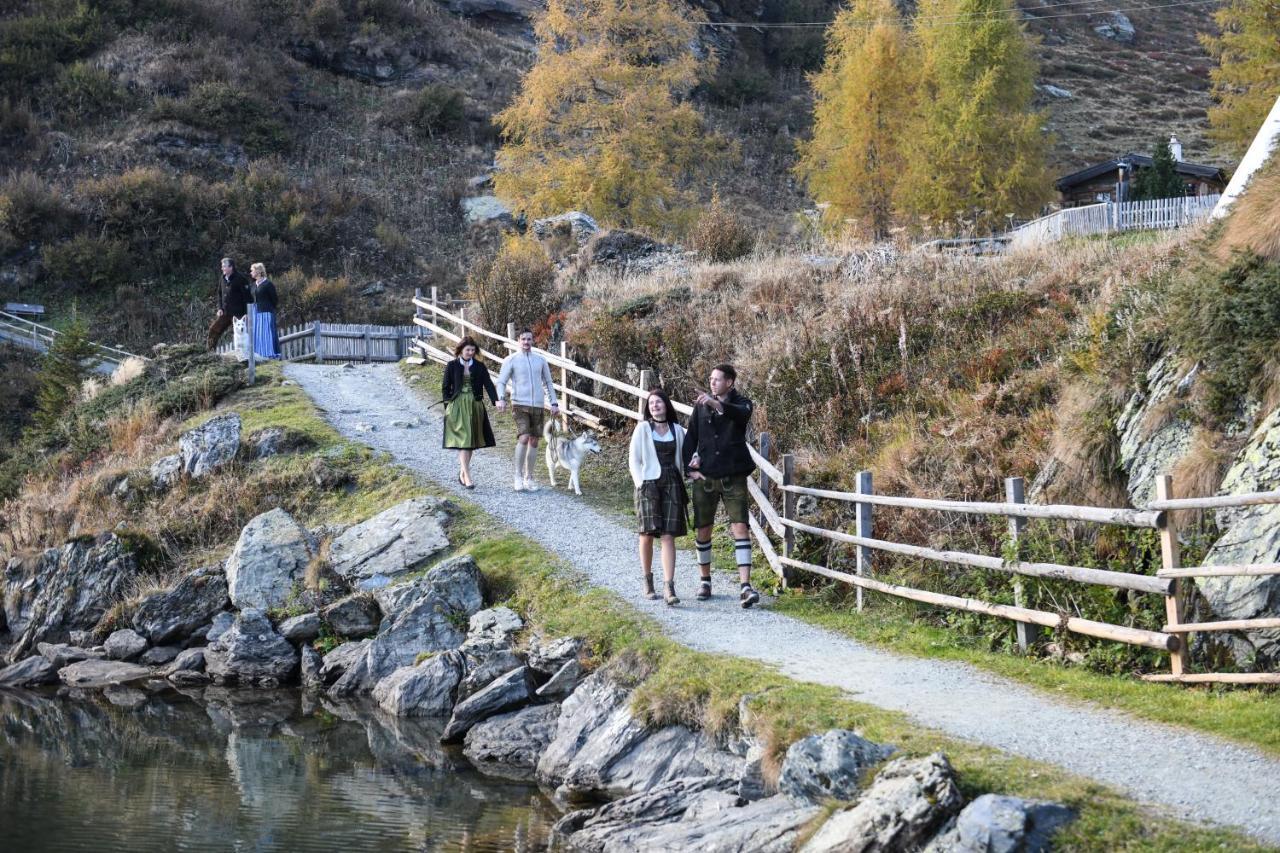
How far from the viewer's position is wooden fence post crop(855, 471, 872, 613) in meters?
11.5

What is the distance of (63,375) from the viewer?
2639 cm

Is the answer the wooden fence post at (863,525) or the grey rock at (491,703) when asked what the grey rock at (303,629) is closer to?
the grey rock at (491,703)

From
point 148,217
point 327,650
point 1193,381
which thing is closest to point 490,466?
point 327,650

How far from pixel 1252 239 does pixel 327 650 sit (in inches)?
390

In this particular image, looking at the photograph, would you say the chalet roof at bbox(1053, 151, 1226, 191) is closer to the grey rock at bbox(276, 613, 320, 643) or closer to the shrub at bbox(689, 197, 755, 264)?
the shrub at bbox(689, 197, 755, 264)

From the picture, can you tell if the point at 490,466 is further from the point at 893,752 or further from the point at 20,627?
the point at 893,752

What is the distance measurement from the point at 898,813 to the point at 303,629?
9.16m

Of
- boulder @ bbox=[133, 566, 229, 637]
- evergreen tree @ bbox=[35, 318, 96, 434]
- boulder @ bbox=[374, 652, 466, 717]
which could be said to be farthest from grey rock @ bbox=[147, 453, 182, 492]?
boulder @ bbox=[374, 652, 466, 717]

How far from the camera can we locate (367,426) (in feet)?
67.6

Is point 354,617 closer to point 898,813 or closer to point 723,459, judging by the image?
point 723,459

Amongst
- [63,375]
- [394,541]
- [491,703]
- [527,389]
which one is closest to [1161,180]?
[527,389]

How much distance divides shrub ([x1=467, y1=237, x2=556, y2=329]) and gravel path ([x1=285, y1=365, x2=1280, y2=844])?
808 cm

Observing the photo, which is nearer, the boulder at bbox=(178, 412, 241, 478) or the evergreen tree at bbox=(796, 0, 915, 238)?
the boulder at bbox=(178, 412, 241, 478)

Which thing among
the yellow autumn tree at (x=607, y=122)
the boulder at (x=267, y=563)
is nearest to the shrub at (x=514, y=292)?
the yellow autumn tree at (x=607, y=122)
